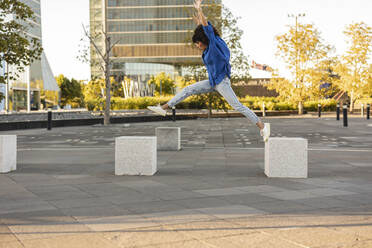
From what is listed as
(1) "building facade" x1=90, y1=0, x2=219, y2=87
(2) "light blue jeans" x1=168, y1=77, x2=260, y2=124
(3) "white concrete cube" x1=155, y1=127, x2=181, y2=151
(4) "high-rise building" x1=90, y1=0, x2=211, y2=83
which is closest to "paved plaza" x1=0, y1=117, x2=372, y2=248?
(2) "light blue jeans" x1=168, y1=77, x2=260, y2=124

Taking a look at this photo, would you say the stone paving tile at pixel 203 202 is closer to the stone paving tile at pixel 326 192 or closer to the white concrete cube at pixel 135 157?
the stone paving tile at pixel 326 192

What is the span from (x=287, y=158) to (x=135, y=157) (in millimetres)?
2361

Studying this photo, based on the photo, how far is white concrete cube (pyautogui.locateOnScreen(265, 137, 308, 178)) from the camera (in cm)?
733

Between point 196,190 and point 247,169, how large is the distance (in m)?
2.36

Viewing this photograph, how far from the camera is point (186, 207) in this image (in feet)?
16.5

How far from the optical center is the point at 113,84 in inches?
1076

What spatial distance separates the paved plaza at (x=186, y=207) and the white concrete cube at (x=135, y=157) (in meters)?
0.25

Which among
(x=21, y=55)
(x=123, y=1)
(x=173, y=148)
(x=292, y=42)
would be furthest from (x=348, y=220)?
(x=123, y=1)

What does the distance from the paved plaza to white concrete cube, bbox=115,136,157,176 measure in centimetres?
25

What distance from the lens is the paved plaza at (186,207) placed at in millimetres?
3822

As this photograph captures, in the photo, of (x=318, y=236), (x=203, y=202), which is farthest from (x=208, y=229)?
(x=203, y=202)

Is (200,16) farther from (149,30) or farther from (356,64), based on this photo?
(149,30)

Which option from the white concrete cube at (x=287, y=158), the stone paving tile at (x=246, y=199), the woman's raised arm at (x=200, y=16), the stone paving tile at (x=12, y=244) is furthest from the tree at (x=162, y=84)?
the stone paving tile at (x=12, y=244)

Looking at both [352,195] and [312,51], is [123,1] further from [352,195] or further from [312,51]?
[352,195]
